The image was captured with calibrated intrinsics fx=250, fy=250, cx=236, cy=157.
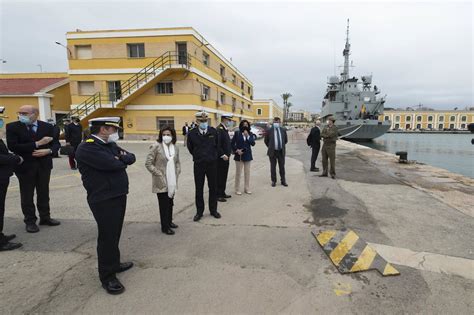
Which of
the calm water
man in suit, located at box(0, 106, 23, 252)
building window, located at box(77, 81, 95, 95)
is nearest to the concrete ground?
man in suit, located at box(0, 106, 23, 252)

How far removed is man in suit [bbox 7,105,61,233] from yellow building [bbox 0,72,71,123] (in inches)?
920

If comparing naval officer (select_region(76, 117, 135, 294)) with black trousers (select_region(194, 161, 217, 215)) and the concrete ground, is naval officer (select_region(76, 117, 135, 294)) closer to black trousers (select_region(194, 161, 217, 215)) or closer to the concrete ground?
the concrete ground

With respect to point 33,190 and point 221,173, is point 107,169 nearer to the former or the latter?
point 33,190

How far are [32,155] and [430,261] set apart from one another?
6135 mm

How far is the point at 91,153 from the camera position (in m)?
2.52

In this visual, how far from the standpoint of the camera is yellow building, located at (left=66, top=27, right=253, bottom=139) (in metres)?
23.2

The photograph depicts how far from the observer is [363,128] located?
105 ft

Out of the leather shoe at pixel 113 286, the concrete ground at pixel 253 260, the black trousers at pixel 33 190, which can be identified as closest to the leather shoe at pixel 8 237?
the concrete ground at pixel 253 260

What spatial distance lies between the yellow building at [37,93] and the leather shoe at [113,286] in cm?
2617

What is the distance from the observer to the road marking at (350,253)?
3.10m

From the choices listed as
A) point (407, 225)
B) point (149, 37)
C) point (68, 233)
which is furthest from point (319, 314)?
point (149, 37)

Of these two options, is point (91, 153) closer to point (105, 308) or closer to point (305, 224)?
point (105, 308)

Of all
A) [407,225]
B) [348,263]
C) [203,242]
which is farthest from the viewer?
[407,225]

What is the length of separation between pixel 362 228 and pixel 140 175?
7287mm
